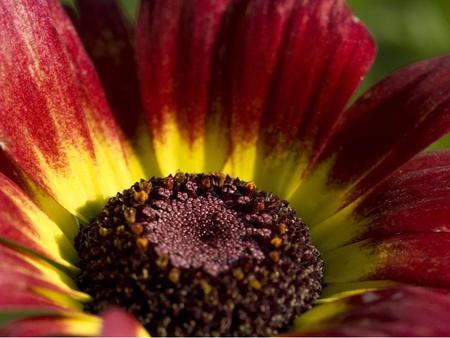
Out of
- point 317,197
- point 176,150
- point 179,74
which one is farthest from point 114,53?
point 317,197

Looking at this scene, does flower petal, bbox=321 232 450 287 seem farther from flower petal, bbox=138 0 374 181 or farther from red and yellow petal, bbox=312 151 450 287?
flower petal, bbox=138 0 374 181

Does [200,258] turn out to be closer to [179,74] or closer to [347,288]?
[347,288]

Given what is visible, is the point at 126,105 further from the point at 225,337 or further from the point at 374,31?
the point at 374,31

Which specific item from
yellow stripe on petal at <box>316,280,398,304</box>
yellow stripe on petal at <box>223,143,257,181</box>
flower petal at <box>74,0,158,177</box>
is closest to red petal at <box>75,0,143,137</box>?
flower petal at <box>74,0,158,177</box>

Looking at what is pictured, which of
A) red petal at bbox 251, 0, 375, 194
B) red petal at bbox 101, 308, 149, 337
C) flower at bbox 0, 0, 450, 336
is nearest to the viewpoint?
red petal at bbox 101, 308, 149, 337

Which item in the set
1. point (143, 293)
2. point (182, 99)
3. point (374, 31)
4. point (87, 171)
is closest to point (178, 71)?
point (182, 99)

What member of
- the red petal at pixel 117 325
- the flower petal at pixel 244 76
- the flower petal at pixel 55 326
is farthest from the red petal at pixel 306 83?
the red petal at pixel 117 325

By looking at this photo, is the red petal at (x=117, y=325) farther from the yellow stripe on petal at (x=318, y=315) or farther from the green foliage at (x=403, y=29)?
the green foliage at (x=403, y=29)

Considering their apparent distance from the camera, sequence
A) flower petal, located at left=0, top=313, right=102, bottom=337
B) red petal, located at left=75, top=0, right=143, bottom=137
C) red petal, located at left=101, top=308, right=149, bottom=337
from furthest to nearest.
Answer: red petal, located at left=75, top=0, right=143, bottom=137 → flower petal, located at left=0, top=313, right=102, bottom=337 → red petal, located at left=101, top=308, right=149, bottom=337

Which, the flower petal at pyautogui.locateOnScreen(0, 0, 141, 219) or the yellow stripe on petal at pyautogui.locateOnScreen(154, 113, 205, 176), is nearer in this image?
the flower petal at pyautogui.locateOnScreen(0, 0, 141, 219)

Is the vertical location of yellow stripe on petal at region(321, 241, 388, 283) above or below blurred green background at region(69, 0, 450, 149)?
below
